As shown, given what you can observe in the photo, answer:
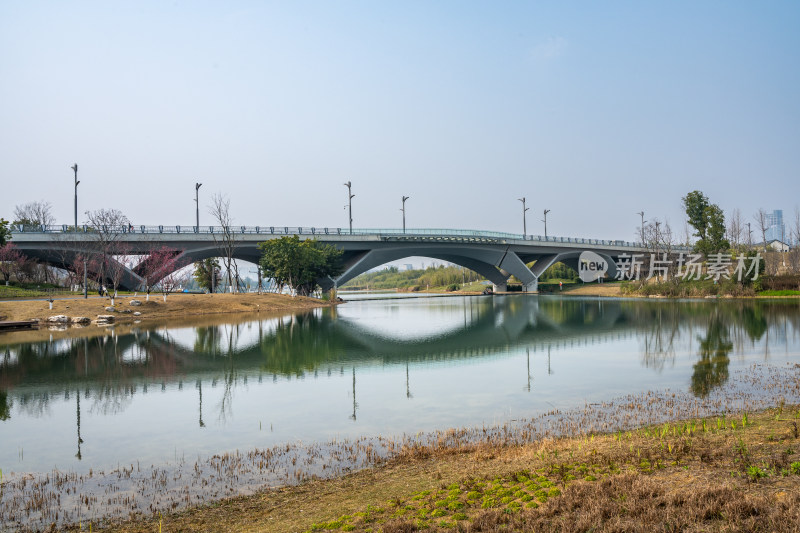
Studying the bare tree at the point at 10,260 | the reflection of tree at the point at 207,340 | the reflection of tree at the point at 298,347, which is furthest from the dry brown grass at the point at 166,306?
the bare tree at the point at 10,260

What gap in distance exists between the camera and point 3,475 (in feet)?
31.2

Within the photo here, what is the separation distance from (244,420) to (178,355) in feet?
41.8

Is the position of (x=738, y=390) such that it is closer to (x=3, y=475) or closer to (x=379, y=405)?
(x=379, y=405)

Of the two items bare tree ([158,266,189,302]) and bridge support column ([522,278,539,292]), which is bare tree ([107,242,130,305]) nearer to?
bare tree ([158,266,189,302])

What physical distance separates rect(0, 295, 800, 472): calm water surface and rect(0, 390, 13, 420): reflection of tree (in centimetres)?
6

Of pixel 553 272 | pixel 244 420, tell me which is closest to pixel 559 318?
pixel 244 420

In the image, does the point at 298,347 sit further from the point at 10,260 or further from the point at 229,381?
the point at 10,260

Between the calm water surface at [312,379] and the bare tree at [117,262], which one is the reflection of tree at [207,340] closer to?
the calm water surface at [312,379]

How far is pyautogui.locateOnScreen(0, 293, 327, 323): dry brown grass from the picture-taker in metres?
39.8

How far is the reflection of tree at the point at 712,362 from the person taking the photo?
50.4 ft

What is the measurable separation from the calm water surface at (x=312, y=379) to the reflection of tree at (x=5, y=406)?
0.06m

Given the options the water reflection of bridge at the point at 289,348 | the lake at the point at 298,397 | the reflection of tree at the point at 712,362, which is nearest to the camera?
the lake at the point at 298,397

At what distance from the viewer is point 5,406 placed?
15.2 metres

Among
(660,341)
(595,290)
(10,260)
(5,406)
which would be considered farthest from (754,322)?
(10,260)
